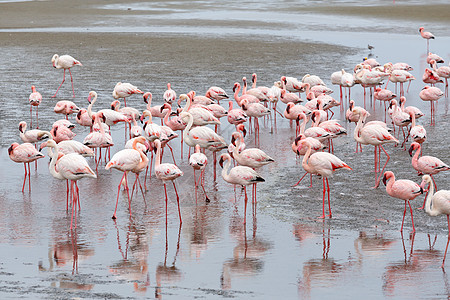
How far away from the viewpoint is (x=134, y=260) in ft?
29.5

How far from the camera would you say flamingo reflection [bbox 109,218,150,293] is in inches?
328

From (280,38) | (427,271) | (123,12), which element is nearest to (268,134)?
(427,271)

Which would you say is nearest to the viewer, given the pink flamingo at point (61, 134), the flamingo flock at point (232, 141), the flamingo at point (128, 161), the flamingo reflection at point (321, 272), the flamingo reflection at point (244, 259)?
the flamingo reflection at point (321, 272)

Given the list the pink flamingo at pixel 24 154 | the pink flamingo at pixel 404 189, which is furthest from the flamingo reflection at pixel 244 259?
the pink flamingo at pixel 24 154

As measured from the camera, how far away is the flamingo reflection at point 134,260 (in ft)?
27.4

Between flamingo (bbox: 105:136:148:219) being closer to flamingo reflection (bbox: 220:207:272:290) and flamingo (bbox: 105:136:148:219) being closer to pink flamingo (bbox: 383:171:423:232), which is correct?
flamingo reflection (bbox: 220:207:272:290)

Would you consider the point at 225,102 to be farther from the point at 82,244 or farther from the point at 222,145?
the point at 82,244

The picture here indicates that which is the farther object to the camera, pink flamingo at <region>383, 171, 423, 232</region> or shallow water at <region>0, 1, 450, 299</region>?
pink flamingo at <region>383, 171, 423, 232</region>

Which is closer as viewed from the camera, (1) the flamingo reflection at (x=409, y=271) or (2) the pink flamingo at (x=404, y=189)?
(1) the flamingo reflection at (x=409, y=271)

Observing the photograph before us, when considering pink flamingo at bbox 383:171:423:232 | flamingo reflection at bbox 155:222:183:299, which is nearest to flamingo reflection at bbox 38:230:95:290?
flamingo reflection at bbox 155:222:183:299

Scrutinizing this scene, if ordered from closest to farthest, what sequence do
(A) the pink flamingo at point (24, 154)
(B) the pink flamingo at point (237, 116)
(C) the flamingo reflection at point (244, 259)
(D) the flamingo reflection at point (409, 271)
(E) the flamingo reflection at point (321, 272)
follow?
1. (D) the flamingo reflection at point (409, 271)
2. (E) the flamingo reflection at point (321, 272)
3. (C) the flamingo reflection at point (244, 259)
4. (A) the pink flamingo at point (24, 154)
5. (B) the pink flamingo at point (237, 116)

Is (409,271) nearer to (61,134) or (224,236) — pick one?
(224,236)

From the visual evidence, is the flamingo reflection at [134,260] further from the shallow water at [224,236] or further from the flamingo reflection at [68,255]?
the flamingo reflection at [68,255]

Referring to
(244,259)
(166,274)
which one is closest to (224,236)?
(244,259)
